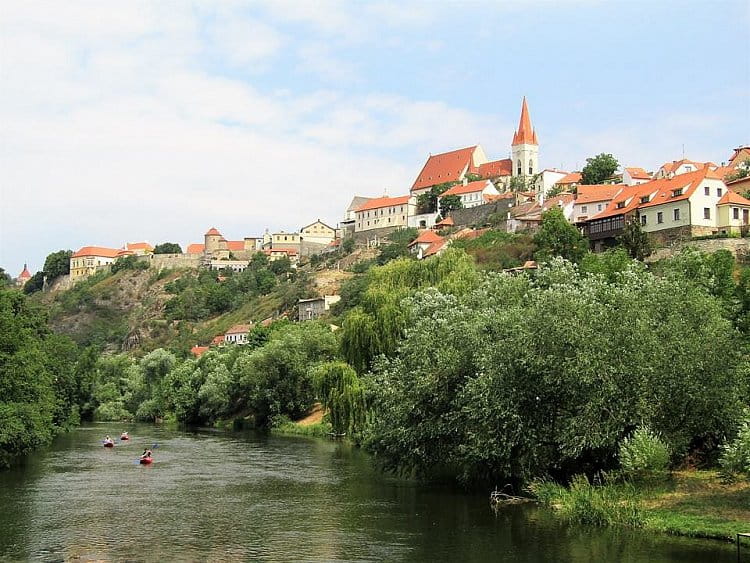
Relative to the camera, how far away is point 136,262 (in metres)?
168

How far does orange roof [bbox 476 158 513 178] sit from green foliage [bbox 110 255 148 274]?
63539 mm

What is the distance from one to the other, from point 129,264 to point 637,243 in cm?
11951

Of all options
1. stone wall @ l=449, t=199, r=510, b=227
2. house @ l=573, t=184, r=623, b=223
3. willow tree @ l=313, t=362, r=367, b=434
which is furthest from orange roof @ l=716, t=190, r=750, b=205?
stone wall @ l=449, t=199, r=510, b=227

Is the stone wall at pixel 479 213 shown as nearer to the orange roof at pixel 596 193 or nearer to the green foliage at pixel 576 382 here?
the orange roof at pixel 596 193

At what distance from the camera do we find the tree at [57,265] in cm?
18062

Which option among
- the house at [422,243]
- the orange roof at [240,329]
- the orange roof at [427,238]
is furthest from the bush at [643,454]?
the orange roof at [240,329]

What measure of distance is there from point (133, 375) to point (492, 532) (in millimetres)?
65427

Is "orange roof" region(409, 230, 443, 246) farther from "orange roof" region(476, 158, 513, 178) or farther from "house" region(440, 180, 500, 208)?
"orange roof" region(476, 158, 513, 178)

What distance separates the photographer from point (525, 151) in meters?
140

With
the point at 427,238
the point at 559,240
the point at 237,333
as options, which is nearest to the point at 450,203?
the point at 427,238

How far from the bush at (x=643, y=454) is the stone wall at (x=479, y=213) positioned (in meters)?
90.6

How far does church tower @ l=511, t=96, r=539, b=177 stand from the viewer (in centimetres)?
13985

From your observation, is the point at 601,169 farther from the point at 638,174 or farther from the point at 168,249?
the point at 168,249

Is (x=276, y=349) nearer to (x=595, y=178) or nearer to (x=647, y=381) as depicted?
(x=647, y=381)
